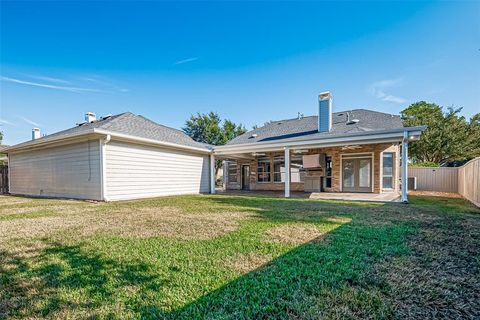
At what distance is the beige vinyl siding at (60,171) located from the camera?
870 centimetres

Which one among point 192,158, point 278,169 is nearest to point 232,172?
point 278,169

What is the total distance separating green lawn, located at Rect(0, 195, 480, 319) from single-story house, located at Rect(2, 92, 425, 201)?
4426 mm

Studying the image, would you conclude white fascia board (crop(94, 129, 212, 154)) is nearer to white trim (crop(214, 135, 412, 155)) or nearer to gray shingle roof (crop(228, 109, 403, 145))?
white trim (crop(214, 135, 412, 155))

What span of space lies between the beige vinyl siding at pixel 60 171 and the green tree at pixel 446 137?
22.5m

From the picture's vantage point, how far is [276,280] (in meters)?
2.28

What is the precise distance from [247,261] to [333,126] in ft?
36.8

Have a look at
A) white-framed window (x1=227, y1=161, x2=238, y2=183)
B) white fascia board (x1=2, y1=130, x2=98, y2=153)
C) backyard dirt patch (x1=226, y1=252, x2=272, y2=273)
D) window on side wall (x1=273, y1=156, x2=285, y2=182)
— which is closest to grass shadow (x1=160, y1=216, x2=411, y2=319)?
backyard dirt patch (x1=226, y1=252, x2=272, y2=273)

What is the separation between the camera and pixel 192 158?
12562 millimetres

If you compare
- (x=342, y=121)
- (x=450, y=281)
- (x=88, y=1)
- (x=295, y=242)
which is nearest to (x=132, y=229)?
(x=295, y=242)

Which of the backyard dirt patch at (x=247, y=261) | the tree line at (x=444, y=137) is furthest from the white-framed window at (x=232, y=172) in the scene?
the backyard dirt patch at (x=247, y=261)

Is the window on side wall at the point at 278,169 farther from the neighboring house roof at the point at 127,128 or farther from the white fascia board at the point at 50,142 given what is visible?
the white fascia board at the point at 50,142

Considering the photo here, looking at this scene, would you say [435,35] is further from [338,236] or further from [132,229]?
[132,229]

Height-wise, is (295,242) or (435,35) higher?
(435,35)

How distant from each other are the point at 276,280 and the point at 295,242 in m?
1.31
